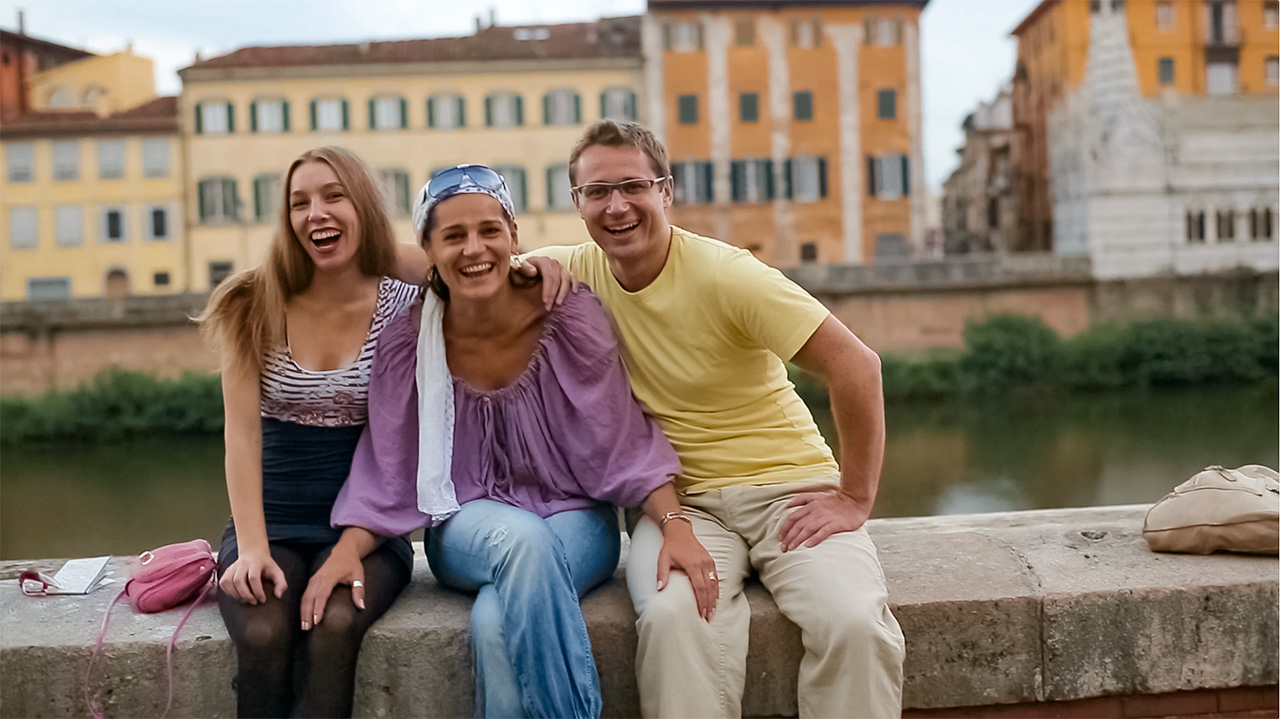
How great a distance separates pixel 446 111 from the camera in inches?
901

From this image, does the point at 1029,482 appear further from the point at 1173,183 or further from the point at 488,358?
the point at 488,358

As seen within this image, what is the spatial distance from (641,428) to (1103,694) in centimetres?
91

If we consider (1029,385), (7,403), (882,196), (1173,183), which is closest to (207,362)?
(7,403)

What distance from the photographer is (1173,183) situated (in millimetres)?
23797

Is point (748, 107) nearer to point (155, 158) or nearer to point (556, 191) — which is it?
point (556, 191)

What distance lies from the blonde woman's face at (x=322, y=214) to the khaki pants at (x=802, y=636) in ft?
2.49

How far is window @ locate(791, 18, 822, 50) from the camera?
2267 centimetres

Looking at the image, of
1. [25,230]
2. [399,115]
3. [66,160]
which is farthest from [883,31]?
[25,230]

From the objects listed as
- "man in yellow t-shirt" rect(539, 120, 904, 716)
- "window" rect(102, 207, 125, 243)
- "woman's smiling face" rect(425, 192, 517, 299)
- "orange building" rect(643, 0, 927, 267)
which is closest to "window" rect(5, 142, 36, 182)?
"window" rect(102, 207, 125, 243)

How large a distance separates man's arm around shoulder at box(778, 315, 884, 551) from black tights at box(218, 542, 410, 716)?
728 millimetres

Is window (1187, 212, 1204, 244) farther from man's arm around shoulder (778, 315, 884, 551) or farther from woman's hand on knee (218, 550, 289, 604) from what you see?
woman's hand on knee (218, 550, 289, 604)

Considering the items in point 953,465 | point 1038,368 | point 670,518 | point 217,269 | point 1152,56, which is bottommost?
point 953,465

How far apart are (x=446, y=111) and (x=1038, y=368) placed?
1218cm

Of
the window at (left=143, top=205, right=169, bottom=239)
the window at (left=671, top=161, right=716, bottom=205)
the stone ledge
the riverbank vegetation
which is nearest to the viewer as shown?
the stone ledge
